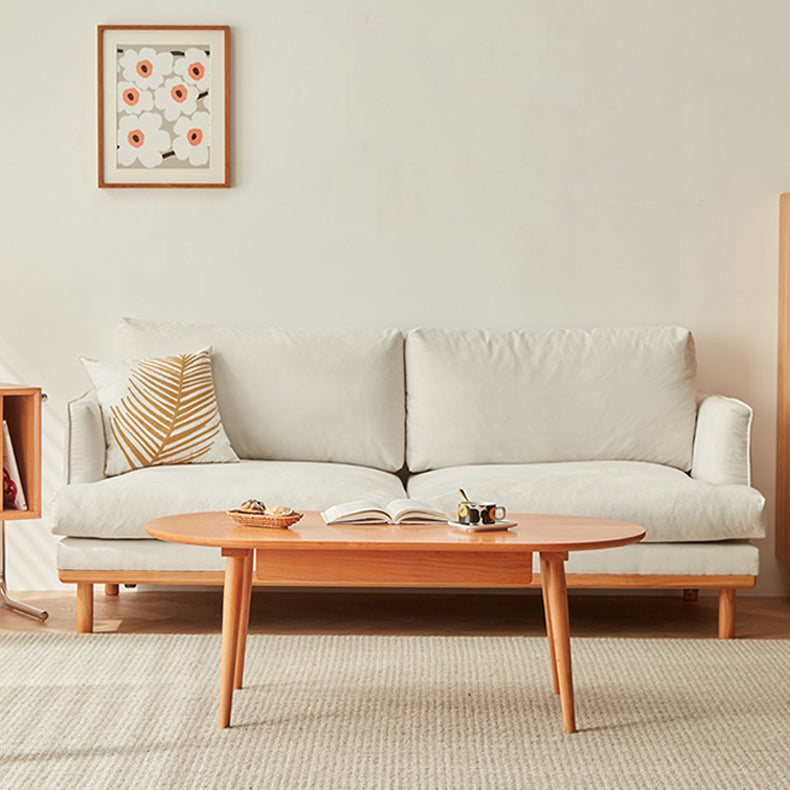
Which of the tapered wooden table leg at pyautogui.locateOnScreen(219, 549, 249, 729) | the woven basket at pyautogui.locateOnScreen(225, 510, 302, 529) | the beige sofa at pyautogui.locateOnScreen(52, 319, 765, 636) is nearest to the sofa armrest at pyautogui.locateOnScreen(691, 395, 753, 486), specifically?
the beige sofa at pyautogui.locateOnScreen(52, 319, 765, 636)

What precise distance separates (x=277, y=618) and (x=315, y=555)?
1170mm

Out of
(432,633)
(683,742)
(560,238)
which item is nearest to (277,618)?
(432,633)

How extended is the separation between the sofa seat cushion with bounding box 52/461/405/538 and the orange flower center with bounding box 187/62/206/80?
5.17 feet

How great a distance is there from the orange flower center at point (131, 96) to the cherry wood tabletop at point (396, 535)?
1977 mm

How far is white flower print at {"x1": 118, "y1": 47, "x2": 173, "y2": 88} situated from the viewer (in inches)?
143

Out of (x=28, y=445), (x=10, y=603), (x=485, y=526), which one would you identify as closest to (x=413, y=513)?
(x=485, y=526)

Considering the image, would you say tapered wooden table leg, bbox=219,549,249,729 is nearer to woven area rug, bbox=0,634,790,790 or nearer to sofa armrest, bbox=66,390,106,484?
woven area rug, bbox=0,634,790,790

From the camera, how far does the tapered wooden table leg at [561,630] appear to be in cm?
208

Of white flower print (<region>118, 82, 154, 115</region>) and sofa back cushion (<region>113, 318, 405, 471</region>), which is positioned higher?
white flower print (<region>118, 82, 154, 115</region>)

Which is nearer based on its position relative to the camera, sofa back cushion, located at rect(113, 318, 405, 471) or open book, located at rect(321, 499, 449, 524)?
open book, located at rect(321, 499, 449, 524)

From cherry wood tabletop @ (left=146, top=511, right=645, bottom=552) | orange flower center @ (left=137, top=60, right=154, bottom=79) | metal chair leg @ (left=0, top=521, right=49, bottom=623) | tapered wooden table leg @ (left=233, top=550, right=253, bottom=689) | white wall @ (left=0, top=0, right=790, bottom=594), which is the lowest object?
metal chair leg @ (left=0, top=521, right=49, bottom=623)

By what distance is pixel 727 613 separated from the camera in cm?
293

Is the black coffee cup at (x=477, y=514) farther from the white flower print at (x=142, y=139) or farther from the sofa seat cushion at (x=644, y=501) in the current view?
the white flower print at (x=142, y=139)

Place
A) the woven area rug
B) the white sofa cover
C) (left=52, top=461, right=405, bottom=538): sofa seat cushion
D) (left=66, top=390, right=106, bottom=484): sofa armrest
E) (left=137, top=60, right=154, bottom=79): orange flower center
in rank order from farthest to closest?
(left=137, top=60, right=154, bottom=79): orange flower center, the white sofa cover, (left=66, top=390, right=106, bottom=484): sofa armrest, (left=52, top=461, right=405, bottom=538): sofa seat cushion, the woven area rug
